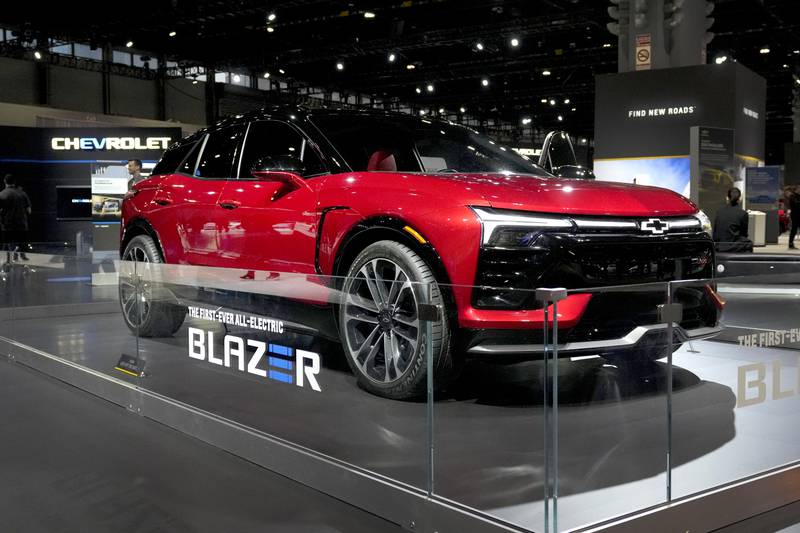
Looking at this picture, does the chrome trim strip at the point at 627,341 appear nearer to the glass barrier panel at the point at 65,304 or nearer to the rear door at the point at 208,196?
the rear door at the point at 208,196

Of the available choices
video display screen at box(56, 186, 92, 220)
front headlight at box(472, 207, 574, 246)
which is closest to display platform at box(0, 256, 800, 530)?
front headlight at box(472, 207, 574, 246)

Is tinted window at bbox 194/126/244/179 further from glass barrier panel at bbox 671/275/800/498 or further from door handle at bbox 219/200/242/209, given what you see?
glass barrier panel at bbox 671/275/800/498

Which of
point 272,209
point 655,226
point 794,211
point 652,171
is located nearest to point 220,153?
point 272,209

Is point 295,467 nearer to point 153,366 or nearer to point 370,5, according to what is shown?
point 153,366

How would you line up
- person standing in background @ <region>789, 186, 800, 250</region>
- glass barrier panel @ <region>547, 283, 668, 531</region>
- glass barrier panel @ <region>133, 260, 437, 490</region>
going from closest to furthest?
glass barrier panel @ <region>547, 283, 668, 531</region> < glass barrier panel @ <region>133, 260, 437, 490</region> < person standing in background @ <region>789, 186, 800, 250</region>

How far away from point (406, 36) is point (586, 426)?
69.3 feet

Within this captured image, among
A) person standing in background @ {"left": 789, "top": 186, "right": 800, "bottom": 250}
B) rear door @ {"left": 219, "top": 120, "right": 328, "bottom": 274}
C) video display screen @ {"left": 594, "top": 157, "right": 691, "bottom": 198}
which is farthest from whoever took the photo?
person standing in background @ {"left": 789, "top": 186, "right": 800, "bottom": 250}

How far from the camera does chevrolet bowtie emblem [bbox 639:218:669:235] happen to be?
3353mm

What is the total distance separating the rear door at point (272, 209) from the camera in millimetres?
4008

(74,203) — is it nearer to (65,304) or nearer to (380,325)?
(65,304)

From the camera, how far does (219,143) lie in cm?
511

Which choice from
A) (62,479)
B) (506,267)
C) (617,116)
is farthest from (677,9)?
(62,479)

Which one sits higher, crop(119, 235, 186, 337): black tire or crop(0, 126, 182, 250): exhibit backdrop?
crop(0, 126, 182, 250): exhibit backdrop

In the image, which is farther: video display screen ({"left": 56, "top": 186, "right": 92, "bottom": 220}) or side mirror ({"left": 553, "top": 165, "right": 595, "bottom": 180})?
video display screen ({"left": 56, "top": 186, "right": 92, "bottom": 220})
